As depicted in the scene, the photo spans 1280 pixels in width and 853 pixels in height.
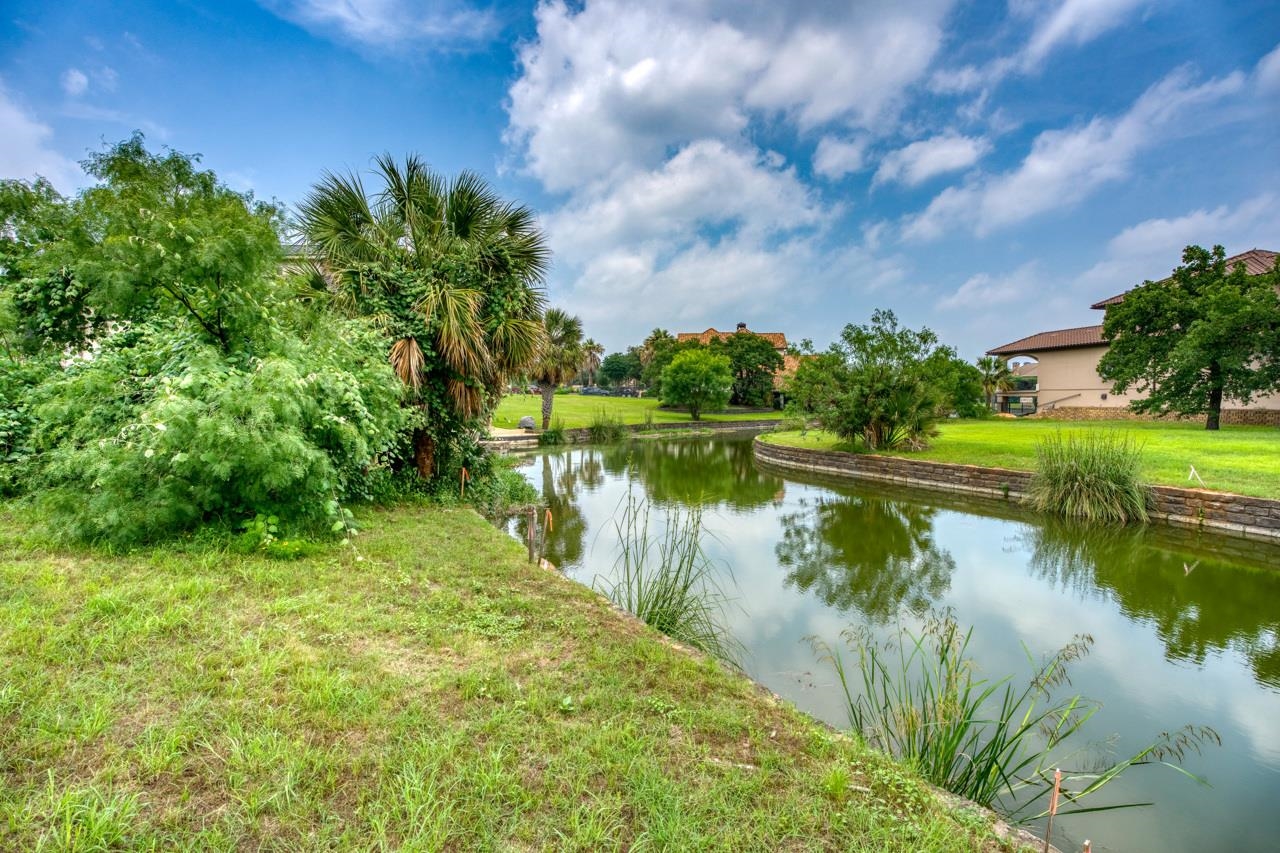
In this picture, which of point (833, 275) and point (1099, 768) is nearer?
point (1099, 768)

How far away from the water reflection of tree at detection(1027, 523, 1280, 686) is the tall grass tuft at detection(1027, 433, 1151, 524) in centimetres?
52

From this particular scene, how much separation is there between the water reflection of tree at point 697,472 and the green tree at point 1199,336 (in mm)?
14133

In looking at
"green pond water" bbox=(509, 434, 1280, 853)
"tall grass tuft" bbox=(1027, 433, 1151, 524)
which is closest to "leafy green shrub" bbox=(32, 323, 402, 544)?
"green pond water" bbox=(509, 434, 1280, 853)

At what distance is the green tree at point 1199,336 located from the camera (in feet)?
50.5

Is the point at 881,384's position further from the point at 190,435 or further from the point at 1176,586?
the point at 190,435

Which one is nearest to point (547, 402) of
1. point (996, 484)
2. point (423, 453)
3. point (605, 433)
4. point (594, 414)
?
point (605, 433)

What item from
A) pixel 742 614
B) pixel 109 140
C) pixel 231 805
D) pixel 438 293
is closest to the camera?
pixel 231 805

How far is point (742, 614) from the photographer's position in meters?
4.96

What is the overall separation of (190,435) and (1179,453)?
54.7 feet

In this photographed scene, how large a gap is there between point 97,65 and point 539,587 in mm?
11717

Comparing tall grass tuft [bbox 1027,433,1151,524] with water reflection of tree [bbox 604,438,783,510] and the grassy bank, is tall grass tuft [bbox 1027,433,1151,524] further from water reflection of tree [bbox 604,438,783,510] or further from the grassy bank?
the grassy bank

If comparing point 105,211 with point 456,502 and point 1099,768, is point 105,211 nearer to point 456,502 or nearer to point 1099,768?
point 456,502

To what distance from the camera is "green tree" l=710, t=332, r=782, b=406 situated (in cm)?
4100

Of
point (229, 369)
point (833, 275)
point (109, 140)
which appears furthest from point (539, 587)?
point (833, 275)
